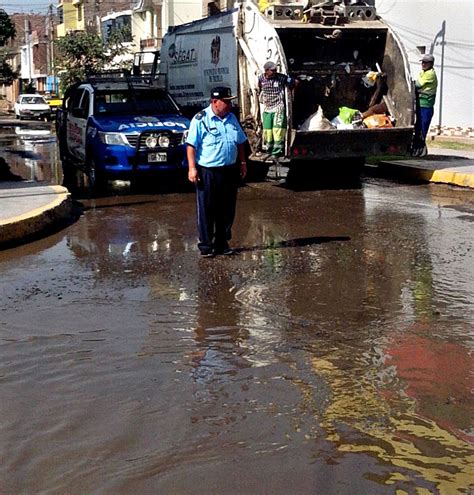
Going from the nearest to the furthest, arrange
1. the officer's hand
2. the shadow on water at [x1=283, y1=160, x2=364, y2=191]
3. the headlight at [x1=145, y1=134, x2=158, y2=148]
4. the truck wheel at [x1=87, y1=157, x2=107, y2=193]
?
the officer's hand → the headlight at [x1=145, y1=134, x2=158, y2=148] → the truck wheel at [x1=87, y1=157, x2=107, y2=193] → the shadow on water at [x1=283, y1=160, x2=364, y2=191]

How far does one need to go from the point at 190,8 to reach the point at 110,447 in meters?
49.1

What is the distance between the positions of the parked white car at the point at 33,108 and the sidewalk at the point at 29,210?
114 feet

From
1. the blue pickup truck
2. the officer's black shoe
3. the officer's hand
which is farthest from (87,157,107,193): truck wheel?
the officer's hand

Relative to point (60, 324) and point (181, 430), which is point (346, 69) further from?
point (181, 430)

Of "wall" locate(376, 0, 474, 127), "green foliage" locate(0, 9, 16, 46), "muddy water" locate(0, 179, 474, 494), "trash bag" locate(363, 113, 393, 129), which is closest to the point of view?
"muddy water" locate(0, 179, 474, 494)

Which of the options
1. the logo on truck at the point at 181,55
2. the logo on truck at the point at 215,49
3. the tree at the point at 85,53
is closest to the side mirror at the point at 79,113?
the logo on truck at the point at 215,49

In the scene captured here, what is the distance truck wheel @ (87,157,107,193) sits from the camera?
1336cm

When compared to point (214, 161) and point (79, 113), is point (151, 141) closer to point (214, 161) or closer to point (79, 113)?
point (79, 113)

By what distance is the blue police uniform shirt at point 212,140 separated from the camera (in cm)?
825

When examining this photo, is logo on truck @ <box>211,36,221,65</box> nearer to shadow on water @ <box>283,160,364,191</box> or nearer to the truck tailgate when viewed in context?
shadow on water @ <box>283,160,364,191</box>

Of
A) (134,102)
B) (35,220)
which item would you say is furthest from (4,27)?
(35,220)

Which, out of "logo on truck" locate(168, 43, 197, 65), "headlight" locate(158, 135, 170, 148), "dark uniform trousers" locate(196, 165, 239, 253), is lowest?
"dark uniform trousers" locate(196, 165, 239, 253)

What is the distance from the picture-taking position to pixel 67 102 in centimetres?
1591

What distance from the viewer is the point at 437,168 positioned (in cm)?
1466
